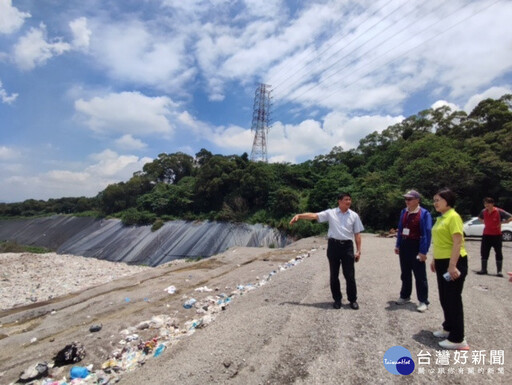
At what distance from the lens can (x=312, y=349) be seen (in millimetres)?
2846

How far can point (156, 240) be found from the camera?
20.9m

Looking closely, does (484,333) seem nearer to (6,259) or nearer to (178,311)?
(178,311)

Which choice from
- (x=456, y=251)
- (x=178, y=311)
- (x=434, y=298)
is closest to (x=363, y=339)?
(x=456, y=251)

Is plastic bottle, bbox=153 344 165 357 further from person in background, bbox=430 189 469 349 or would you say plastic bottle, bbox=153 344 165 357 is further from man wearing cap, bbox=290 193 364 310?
person in background, bbox=430 189 469 349

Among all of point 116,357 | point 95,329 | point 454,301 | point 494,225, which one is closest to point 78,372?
point 116,357

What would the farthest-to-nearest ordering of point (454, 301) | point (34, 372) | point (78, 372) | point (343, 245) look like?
1. point (343, 245)
2. point (34, 372)
3. point (78, 372)
4. point (454, 301)

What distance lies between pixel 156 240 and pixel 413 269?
781 inches

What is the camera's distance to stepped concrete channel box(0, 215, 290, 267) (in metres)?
17.7

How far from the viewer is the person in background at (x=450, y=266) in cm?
264

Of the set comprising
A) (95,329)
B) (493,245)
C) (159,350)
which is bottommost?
(95,329)

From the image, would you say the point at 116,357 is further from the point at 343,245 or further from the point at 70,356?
the point at 343,245
